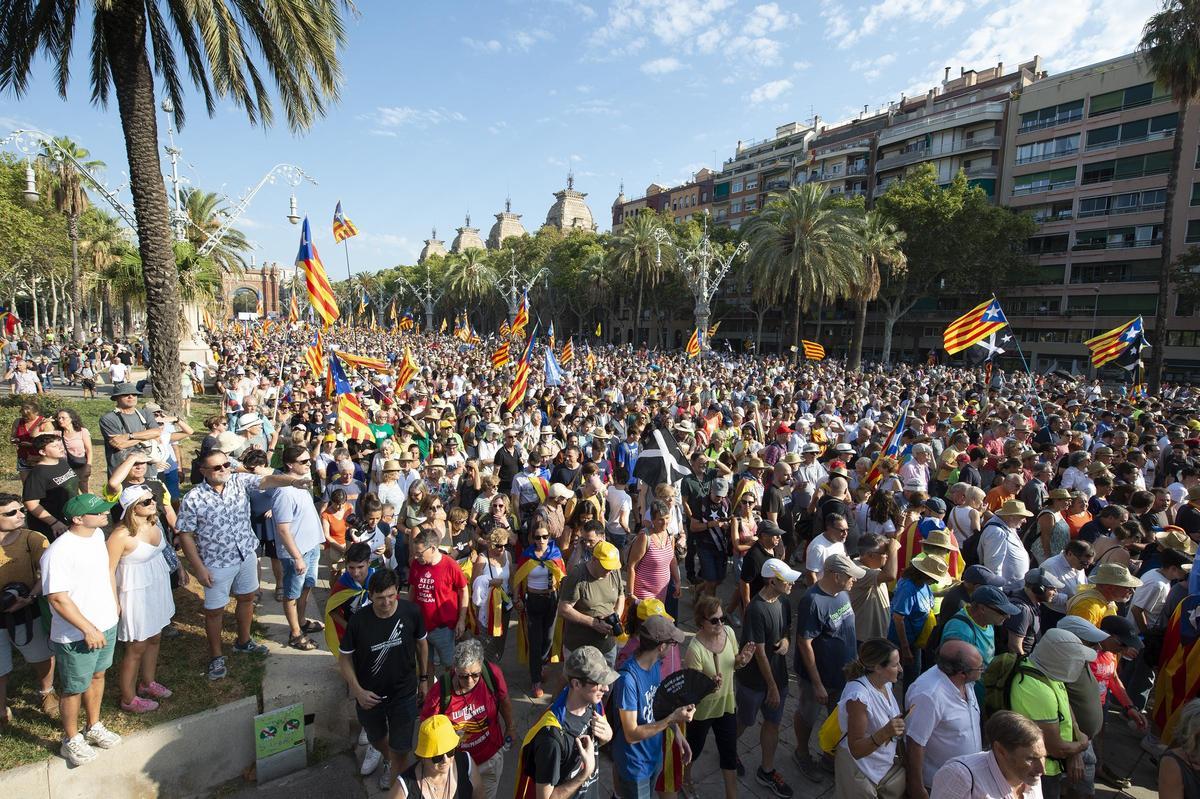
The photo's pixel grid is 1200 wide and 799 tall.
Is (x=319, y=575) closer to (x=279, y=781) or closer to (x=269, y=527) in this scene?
(x=269, y=527)

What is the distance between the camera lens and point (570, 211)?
347 feet

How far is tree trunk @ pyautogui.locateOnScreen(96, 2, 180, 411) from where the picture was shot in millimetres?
9344

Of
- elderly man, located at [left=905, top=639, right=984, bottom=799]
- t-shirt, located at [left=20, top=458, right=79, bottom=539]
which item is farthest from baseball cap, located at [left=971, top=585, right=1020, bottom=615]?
t-shirt, located at [left=20, top=458, right=79, bottom=539]

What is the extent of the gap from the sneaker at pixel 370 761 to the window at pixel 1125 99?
51754mm

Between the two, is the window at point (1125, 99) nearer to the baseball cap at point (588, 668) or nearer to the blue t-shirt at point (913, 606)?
the blue t-shirt at point (913, 606)

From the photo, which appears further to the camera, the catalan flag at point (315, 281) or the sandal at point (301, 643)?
the catalan flag at point (315, 281)

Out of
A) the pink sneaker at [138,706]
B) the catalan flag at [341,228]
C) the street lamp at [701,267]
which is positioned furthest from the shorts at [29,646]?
the street lamp at [701,267]

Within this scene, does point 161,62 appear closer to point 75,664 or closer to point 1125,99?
point 75,664

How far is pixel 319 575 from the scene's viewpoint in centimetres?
743

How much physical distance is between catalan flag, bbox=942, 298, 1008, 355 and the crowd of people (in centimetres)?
554

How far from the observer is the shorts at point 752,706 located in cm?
404

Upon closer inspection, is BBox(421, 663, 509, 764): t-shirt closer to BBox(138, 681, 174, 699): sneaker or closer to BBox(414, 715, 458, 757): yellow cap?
BBox(414, 715, 458, 757): yellow cap

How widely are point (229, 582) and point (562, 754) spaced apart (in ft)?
11.1

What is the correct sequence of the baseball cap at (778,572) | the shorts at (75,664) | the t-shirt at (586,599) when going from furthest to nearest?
the t-shirt at (586,599), the baseball cap at (778,572), the shorts at (75,664)
